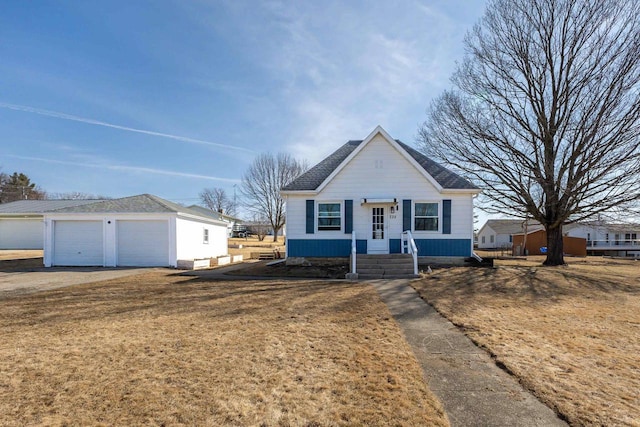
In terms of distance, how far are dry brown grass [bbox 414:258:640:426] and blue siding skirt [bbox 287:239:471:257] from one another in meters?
3.40

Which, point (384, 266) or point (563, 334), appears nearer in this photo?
point (563, 334)

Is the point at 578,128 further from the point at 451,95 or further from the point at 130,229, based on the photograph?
the point at 130,229

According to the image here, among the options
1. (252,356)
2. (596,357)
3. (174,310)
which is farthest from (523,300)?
(174,310)

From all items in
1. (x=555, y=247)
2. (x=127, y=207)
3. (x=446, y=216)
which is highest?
(x=127, y=207)

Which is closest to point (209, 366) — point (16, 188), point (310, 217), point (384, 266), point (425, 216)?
point (384, 266)

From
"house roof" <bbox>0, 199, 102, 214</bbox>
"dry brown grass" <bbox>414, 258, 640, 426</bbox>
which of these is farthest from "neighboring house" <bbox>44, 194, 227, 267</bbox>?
"dry brown grass" <bbox>414, 258, 640, 426</bbox>

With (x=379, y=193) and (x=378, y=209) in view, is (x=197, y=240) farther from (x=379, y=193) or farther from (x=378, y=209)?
(x=379, y=193)

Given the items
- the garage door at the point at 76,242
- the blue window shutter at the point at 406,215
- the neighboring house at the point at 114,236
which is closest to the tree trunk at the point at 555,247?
the blue window shutter at the point at 406,215

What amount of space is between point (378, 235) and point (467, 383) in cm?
1175

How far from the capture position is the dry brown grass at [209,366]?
3.10 meters

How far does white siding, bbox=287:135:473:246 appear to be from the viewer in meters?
15.4

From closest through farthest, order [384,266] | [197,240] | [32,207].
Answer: [384,266], [197,240], [32,207]

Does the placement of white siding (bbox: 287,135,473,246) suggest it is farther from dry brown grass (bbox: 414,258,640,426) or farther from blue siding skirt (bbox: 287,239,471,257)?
dry brown grass (bbox: 414,258,640,426)

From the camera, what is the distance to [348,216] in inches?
606
